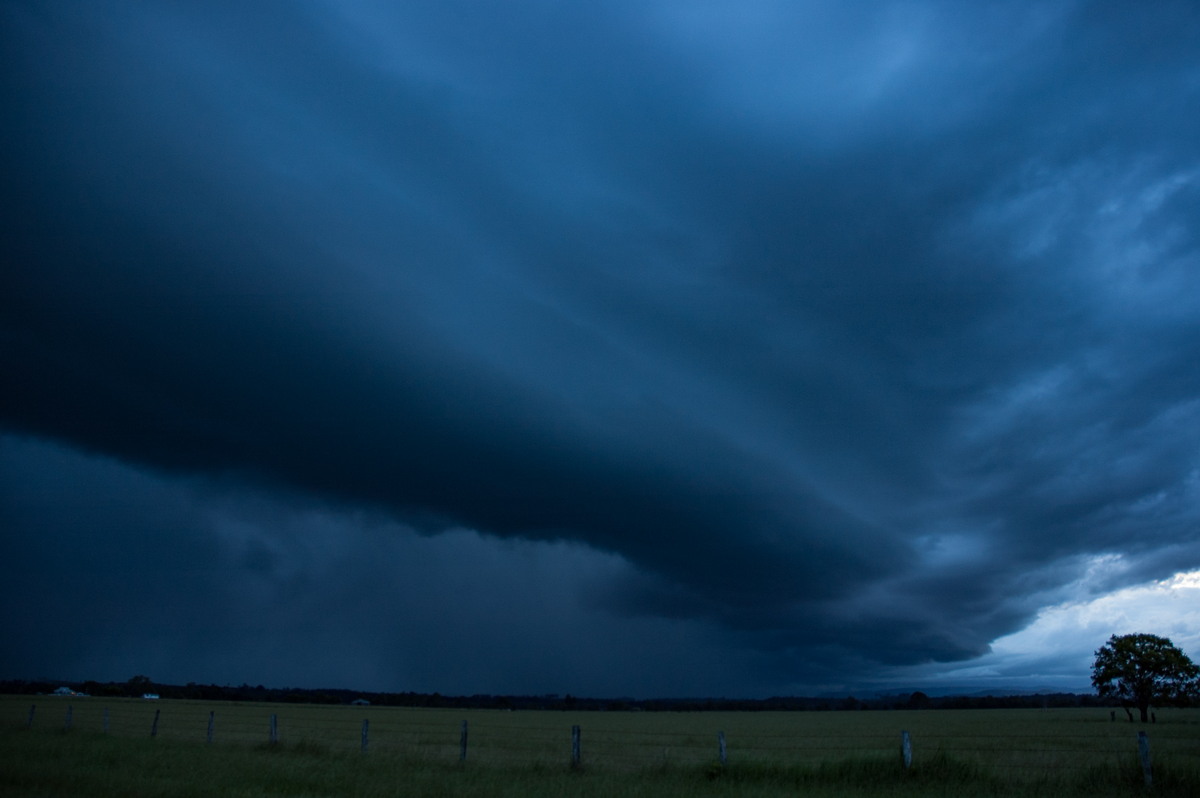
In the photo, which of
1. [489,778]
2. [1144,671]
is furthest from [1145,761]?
[1144,671]

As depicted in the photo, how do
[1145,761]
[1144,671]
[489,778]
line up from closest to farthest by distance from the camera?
[1145,761] → [489,778] → [1144,671]

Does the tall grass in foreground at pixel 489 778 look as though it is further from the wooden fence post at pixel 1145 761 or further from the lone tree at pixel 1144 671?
the lone tree at pixel 1144 671

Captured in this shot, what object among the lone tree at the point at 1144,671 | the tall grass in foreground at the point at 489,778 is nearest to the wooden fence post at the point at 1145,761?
the tall grass in foreground at the point at 489,778

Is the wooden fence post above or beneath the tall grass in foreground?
above

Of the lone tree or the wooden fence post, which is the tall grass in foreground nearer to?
the wooden fence post

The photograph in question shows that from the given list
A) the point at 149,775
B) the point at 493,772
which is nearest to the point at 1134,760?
the point at 493,772

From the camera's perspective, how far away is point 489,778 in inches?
872

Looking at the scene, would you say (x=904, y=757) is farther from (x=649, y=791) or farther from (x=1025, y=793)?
(x=649, y=791)

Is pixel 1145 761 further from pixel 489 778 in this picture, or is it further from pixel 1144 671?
pixel 1144 671

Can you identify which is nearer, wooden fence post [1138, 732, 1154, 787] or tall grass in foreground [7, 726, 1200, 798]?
tall grass in foreground [7, 726, 1200, 798]

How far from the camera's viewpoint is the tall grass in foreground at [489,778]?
1873 centimetres

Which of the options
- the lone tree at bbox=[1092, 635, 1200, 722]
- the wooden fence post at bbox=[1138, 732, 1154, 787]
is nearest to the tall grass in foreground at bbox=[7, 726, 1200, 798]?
the wooden fence post at bbox=[1138, 732, 1154, 787]

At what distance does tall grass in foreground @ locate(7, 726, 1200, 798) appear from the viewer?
61.5 feet

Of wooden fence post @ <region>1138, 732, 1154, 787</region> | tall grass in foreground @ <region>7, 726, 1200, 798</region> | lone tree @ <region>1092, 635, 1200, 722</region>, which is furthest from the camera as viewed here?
lone tree @ <region>1092, 635, 1200, 722</region>
